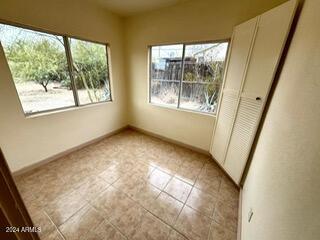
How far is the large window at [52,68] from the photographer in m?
1.76

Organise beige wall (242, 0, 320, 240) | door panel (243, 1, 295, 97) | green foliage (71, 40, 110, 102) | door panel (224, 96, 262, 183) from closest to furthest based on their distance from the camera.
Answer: beige wall (242, 0, 320, 240) → door panel (243, 1, 295, 97) → door panel (224, 96, 262, 183) → green foliage (71, 40, 110, 102)

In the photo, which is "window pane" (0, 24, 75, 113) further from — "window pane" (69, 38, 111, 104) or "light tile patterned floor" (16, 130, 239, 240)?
"light tile patterned floor" (16, 130, 239, 240)

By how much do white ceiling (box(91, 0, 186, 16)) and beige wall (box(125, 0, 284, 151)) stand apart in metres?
0.10

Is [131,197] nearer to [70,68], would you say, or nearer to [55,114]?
[55,114]

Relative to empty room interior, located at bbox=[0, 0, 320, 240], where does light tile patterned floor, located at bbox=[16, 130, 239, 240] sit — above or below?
below

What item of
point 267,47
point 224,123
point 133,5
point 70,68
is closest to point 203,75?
point 224,123

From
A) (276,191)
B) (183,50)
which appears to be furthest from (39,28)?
(276,191)

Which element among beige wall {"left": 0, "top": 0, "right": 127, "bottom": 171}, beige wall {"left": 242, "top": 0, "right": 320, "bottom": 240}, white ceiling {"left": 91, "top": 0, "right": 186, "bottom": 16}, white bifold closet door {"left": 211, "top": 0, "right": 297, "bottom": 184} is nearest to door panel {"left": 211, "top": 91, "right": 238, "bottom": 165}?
white bifold closet door {"left": 211, "top": 0, "right": 297, "bottom": 184}

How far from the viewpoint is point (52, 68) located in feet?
6.91

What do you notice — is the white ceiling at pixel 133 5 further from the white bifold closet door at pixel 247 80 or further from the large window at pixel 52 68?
the white bifold closet door at pixel 247 80

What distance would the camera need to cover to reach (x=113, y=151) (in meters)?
2.67

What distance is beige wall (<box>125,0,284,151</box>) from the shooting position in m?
1.92

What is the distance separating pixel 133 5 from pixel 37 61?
5.81 feet

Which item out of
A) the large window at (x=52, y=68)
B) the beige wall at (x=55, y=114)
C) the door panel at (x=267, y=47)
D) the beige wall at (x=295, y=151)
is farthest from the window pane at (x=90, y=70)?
the beige wall at (x=295, y=151)
